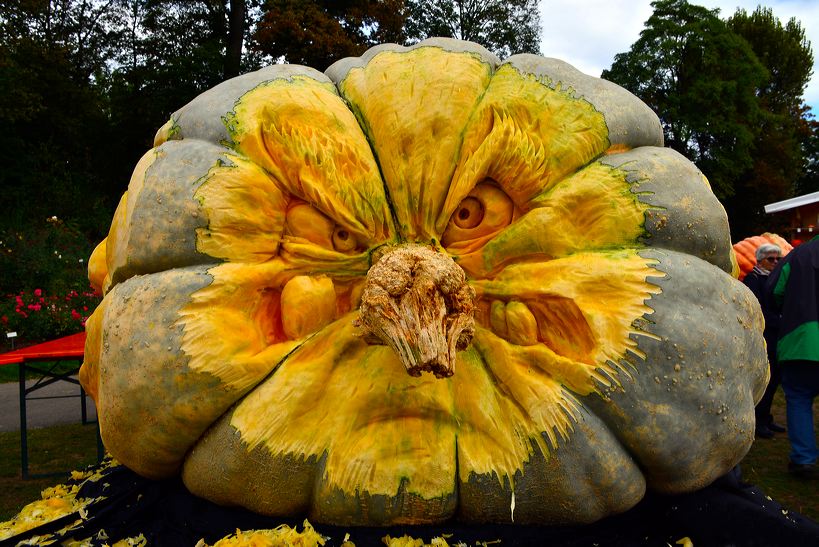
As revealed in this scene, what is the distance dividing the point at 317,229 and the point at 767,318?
4340 millimetres

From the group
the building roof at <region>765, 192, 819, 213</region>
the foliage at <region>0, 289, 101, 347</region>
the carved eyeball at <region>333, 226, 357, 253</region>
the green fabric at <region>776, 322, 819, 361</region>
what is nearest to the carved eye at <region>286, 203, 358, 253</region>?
the carved eyeball at <region>333, 226, 357, 253</region>

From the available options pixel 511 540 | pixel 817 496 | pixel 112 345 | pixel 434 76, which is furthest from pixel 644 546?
pixel 817 496

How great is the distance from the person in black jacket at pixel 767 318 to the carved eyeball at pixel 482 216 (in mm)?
3831

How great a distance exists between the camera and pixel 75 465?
4695 millimetres

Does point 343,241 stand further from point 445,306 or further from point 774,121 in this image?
point 774,121

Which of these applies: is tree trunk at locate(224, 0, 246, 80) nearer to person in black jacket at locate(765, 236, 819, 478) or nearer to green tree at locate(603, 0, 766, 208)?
green tree at locate(603, 0, 766, 208)

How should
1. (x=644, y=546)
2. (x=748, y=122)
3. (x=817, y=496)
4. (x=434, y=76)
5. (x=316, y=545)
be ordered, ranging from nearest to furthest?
(x=316, y=545) → (x=644, y=546) → (x=434, y=76) → (x=817, y=496) → (x=748, y=122)

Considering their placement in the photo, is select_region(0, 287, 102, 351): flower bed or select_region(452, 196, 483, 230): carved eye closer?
select_region(452, 196, 483, 230): carved eye

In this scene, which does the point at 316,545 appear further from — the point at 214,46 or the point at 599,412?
the point at 214,46

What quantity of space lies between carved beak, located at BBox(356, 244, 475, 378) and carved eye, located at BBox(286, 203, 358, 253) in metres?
0.29

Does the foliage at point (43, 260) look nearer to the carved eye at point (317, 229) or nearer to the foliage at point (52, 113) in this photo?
the foliage at point (52, 113)

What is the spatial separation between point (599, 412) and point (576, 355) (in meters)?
0.17

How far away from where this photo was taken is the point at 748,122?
22.9m

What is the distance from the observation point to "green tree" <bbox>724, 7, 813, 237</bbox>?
24.9 meters
